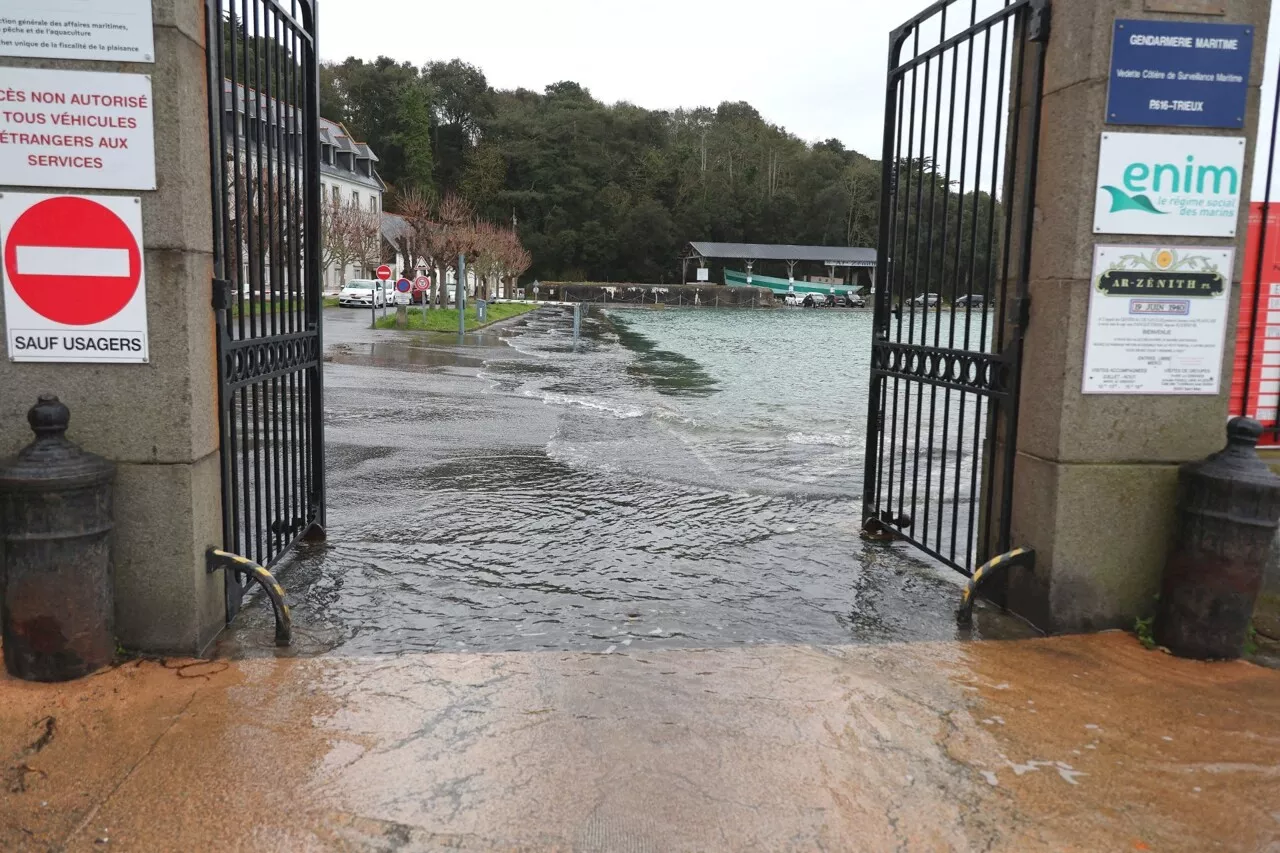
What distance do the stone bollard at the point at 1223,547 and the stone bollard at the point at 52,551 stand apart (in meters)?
4.57

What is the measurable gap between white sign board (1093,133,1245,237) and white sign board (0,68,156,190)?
405 centimetres

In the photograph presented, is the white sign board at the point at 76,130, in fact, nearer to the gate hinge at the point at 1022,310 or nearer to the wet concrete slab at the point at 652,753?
the wet concrete slab at the point at 652,753

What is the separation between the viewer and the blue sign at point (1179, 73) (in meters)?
4.25

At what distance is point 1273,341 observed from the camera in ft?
16.8

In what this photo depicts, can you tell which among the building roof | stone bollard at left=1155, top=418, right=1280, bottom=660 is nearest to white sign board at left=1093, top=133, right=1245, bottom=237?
stone bollard at left=1155, top=418, right=1280, bottom=660

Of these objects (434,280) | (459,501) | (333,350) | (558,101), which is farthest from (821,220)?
(459,501)

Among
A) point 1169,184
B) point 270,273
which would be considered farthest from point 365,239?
point 1169,184

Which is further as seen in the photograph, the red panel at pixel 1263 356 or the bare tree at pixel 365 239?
the bare tree at pixel 365 239

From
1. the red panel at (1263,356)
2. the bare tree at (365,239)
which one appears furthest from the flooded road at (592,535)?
the bare tree at (365,239)

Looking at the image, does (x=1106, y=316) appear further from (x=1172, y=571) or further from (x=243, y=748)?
(x=243, y=748)

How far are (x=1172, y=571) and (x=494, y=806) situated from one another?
3255mm

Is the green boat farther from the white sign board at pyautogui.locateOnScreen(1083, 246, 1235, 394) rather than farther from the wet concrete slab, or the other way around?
the wet concrete slab

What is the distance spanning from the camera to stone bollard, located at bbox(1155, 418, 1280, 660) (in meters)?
4.12

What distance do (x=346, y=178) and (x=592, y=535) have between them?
219 ft
